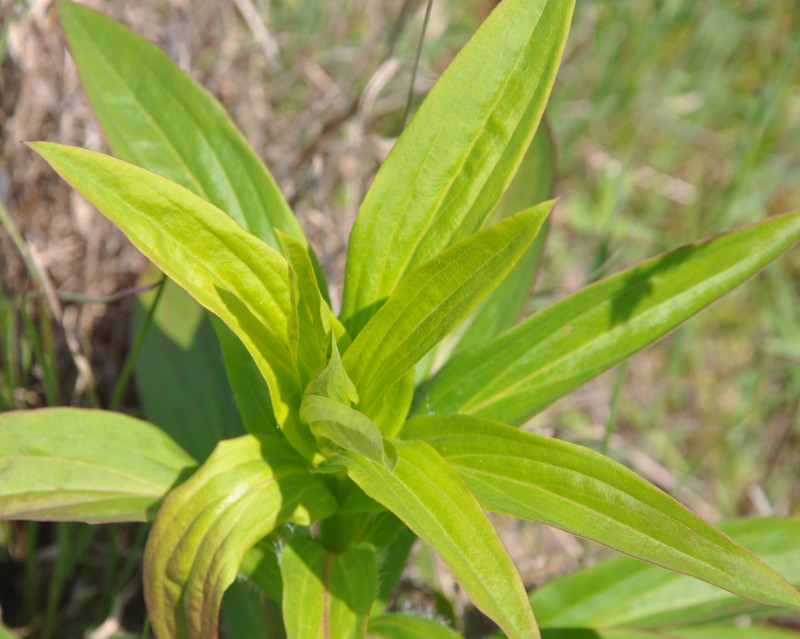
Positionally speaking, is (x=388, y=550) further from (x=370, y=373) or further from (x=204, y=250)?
(x=204, y=250)

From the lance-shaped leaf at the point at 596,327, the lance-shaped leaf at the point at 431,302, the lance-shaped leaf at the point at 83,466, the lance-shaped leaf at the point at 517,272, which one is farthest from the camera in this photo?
the lance-shaped leaf at the point at 517,272

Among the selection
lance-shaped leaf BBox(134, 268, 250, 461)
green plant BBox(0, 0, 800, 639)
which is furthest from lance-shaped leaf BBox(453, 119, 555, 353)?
lance-shaped leaf BBox(134, 268, 250, 461)

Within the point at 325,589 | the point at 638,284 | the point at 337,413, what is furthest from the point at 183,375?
the point at 638,284

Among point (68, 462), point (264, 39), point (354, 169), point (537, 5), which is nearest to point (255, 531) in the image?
point (68, 462)

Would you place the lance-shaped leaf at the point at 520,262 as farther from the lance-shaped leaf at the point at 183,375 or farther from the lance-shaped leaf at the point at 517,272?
the lance-shaped leaf at the point at 183,375

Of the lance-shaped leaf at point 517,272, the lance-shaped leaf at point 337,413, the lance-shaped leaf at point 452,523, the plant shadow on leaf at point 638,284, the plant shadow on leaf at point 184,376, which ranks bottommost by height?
the lance-shaped leaf at point 452,523

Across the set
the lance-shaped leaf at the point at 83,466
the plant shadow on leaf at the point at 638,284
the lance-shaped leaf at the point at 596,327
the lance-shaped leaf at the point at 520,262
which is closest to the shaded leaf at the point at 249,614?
the lance-shaped leaf at the point at 83,466
